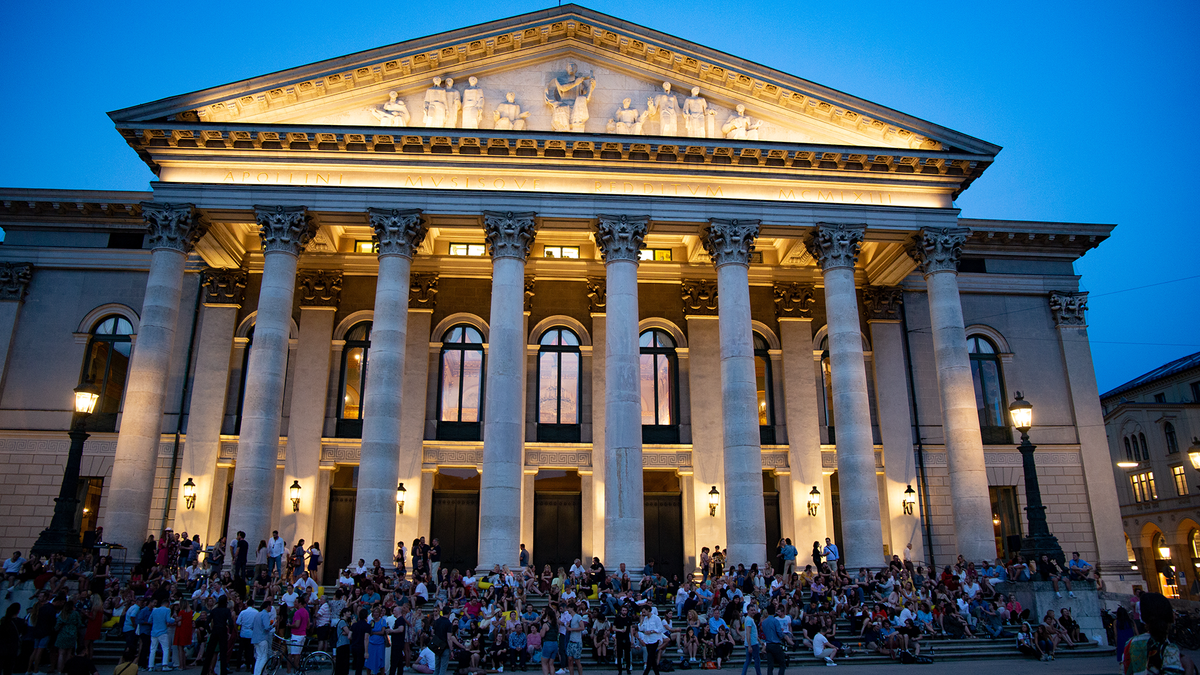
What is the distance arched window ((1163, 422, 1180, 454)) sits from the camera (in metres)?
49.5

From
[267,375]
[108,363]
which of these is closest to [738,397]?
[267,375]

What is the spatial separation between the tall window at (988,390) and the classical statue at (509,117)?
61.6 feet

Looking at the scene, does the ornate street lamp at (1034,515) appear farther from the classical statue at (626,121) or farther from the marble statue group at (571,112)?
the classical statue at (626,121)

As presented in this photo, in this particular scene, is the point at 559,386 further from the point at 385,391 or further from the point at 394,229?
the point at 394,229

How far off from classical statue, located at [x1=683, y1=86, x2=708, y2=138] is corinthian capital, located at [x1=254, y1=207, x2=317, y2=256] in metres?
12.6

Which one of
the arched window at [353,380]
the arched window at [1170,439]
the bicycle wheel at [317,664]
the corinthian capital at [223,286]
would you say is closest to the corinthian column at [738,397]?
the bicycle wheel at [317,664]

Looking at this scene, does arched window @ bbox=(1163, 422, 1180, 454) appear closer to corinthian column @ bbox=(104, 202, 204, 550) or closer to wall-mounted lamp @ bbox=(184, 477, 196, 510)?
wall-mounted lamp @ bbox=(184, 477, 196, 510)

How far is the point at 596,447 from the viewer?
29.0 m

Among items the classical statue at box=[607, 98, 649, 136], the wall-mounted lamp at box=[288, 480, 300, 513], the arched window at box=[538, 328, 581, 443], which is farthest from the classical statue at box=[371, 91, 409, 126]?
the wall-mounted lamp at box=[288, 480, 300, 513]

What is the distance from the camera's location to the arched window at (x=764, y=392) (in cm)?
3075

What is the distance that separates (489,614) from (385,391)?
8195 mm

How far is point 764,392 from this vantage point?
31.4 meters

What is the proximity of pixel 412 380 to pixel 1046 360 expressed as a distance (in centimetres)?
2454

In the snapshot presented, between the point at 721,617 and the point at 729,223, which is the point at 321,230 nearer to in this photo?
the point at 729,223
